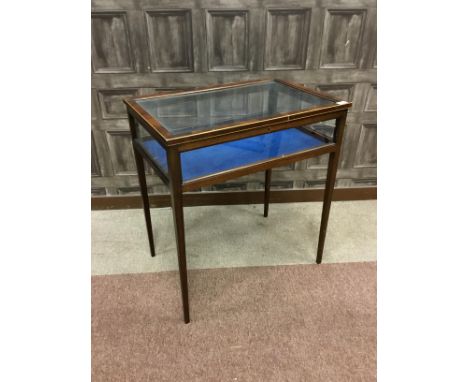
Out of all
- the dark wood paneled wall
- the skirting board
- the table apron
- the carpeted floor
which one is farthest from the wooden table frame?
the skirting board

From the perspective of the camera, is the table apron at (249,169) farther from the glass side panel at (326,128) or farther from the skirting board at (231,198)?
the skirting board at (231,198)

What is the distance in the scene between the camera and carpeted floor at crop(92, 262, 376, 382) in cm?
114

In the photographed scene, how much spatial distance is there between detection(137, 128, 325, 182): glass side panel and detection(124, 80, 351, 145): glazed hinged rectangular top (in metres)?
0.14

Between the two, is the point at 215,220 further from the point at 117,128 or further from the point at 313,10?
the point at 313,10

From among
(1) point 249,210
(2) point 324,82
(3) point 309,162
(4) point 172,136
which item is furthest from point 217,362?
(2) point 324,82

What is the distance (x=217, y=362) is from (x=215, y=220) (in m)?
0.81

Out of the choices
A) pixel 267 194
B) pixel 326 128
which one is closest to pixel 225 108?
pixel 326 128

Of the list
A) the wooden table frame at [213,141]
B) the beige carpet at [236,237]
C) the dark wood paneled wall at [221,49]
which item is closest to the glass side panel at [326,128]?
the wooden table frame at [213,141]

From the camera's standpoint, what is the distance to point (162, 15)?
148cm

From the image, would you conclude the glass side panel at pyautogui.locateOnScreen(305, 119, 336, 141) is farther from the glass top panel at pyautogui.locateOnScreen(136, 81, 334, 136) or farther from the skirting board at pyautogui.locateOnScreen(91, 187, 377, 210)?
the skirting board at pyautogui.locateOnScreen(91, 187, 377, 210)

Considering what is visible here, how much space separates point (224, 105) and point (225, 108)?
3cm

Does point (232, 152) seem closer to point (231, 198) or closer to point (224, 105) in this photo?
point (224, 105)

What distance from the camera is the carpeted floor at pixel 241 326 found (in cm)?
114

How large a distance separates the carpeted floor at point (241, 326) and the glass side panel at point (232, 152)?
564mm
